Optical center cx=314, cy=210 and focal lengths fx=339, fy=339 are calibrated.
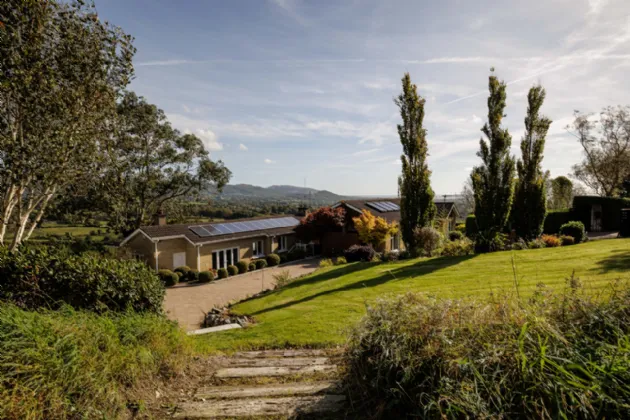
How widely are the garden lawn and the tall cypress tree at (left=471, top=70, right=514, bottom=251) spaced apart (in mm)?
1890

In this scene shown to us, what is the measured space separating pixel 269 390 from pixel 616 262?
41.1 feet

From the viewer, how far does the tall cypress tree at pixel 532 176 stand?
1953cm

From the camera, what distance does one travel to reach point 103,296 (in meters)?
7.54

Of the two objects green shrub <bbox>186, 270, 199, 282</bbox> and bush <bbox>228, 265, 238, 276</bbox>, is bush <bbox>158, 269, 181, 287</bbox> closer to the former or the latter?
green shrub <bbox>186, 270, 199, 282</bbox>

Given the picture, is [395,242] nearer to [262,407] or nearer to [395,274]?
[395,274]

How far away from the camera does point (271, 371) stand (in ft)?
17.4

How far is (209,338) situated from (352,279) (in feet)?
24.3

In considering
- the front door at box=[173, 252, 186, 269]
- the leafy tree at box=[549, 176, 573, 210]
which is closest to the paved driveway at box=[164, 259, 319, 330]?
the front door at box=[173, 252, 186, 269]

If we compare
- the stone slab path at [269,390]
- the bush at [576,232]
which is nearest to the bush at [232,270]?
the stone slab path at [269,390]

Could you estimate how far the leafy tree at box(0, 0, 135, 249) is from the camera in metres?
9.98

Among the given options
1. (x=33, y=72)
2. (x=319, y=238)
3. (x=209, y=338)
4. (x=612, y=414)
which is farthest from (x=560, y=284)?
(x=319, y=238)

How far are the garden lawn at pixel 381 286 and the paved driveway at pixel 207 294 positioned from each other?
A: 140 inches

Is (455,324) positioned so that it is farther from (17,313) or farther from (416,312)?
(17,313)

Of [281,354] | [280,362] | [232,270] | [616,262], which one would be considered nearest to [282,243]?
[232,270]
